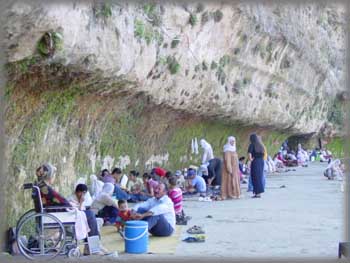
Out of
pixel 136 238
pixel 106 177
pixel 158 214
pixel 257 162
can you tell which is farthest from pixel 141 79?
pixel 136 238

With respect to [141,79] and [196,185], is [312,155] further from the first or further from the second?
[141,79]

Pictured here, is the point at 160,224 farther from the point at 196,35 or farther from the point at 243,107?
the point at 243,107

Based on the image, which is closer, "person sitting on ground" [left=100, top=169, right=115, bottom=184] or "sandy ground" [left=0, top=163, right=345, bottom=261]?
"sandy ground" [left=0, top=163, right=345, bottom=261]

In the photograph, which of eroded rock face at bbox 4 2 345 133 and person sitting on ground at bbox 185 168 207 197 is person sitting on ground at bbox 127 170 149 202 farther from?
eroded rock face at bbox 4 2 345 133

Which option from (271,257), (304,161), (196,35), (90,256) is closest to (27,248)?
(90,256)

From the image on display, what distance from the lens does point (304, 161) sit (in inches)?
1576

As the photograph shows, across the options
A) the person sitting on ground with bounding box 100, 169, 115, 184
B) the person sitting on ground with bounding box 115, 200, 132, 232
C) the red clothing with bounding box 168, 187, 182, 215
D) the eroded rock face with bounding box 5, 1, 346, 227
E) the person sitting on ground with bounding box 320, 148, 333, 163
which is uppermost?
the eroded rock face with bounding box 5, 1, 346, 227

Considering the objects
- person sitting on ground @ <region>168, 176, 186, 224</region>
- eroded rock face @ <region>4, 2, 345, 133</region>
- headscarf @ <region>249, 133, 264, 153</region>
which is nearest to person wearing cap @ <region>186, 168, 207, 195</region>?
headscarf @ <region>249, 133, 264, 153</region>

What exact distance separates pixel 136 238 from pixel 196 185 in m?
8.59

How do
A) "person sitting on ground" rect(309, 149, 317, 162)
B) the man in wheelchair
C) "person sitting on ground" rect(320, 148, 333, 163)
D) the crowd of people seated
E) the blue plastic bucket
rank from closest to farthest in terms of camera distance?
the man in wheelchair < the blue plastic bucket < the crowd of people seated < "person sitting on ground" rect(320, 148, 333, 163) < "person sitting on ground" rect(309, 149, 317, 162)

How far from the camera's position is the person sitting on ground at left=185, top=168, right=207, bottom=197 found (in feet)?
58.2

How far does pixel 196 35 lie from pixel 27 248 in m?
10.1

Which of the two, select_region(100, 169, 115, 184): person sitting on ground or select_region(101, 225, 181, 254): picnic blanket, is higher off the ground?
select_region(100, 169, 115, 184): person sitting on ground

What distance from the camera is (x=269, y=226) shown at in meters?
12.3
